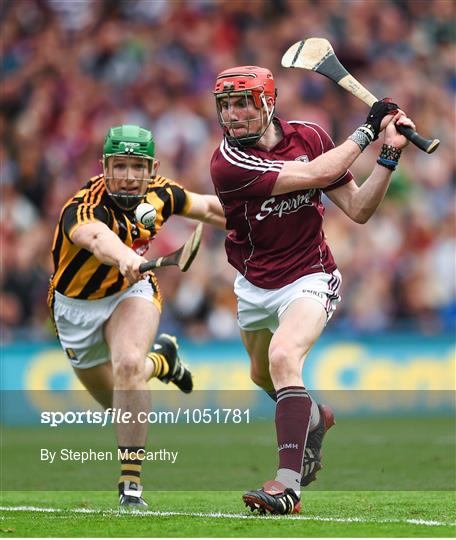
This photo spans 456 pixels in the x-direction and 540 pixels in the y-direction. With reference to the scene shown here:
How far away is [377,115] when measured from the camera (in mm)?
6723

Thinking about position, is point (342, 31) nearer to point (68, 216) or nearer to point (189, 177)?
point (189, 177)

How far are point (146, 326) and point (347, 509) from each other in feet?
5.40

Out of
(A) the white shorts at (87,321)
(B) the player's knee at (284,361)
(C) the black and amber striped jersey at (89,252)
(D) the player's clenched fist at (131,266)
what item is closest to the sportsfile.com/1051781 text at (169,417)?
(A) the white shorts at (87,321)

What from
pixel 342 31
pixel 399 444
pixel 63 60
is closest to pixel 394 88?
pixel 342 31

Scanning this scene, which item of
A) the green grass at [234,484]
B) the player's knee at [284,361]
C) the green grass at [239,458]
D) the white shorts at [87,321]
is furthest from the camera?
the green grass at [239,458]

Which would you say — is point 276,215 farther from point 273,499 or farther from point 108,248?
point 273,499

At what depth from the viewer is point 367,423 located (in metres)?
12.7

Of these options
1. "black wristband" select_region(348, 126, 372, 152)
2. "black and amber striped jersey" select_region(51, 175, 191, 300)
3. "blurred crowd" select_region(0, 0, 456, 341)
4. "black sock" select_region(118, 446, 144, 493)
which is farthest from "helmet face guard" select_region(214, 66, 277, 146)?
"blurred crowd" select_region(0, 0, 456, 341)

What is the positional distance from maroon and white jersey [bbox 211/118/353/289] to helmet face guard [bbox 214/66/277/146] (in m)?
0.08

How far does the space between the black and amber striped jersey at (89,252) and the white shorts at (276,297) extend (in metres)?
0.76

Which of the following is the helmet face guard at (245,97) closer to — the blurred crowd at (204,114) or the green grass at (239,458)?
the green grass at (239,458)

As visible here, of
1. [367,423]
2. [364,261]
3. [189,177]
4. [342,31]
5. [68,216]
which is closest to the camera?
[68,216]

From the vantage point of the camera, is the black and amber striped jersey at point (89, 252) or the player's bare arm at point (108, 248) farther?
the black and amber striped jersey at point (89, 252)

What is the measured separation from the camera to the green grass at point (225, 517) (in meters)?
5.43
